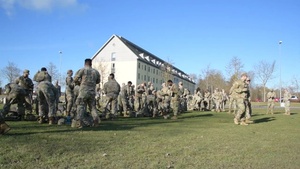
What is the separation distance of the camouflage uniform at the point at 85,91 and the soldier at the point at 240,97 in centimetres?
734

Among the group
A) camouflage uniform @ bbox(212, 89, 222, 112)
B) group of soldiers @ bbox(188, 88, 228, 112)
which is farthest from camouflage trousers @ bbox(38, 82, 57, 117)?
group of soldiers @ bbox(188, 88, 228, 112)

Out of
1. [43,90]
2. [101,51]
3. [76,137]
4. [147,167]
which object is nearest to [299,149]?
[147,167]

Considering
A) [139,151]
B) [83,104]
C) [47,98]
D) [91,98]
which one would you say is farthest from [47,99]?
[139,151]

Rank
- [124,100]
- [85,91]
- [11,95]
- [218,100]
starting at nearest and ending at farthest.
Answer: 1. [85,91]
2. [11,95]
3. [124,100]
4. [218,100]

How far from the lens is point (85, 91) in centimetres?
1107

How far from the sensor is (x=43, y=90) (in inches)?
458

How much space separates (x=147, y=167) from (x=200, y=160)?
1.30 meters

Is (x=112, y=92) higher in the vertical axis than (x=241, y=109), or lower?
higher

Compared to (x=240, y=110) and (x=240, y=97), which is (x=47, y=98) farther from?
(x=240, y=97)

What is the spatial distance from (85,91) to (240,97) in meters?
8.13

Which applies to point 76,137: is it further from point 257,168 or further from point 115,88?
point 115,88

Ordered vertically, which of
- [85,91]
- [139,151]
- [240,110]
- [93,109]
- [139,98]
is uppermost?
[85,91]

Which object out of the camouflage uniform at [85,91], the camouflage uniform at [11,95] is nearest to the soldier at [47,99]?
the camouflage uniform at [85,91]

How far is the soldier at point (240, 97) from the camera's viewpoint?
14.9 meters
